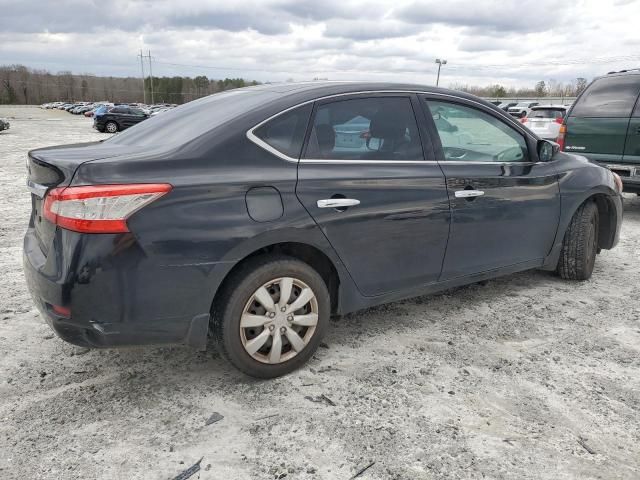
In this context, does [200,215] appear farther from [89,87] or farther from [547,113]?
[89,87]

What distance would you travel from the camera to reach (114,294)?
2.43m

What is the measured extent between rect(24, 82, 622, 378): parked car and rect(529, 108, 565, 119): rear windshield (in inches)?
572

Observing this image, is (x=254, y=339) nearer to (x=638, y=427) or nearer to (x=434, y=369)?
(x=434, y=369)

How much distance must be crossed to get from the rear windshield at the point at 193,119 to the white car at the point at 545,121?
503 inches

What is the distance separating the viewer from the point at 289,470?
2.26m

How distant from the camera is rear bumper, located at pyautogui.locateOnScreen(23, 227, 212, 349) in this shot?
2.39m

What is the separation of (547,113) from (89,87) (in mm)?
134000

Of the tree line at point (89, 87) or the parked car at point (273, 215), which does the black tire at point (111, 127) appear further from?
the tree line at point (89, 87)

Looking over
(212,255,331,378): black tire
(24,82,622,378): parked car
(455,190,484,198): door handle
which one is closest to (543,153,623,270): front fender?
(24,82,622,378): parked car

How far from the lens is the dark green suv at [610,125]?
659 cm

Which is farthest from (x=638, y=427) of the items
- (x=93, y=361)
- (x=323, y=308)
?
(x=93, y=361)

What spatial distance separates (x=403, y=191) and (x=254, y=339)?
1233mm

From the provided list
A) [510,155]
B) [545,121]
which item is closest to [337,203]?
[510,155]

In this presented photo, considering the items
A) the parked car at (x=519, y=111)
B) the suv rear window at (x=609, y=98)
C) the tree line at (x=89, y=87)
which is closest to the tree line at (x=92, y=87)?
the tree line at (x=89, y=87)
